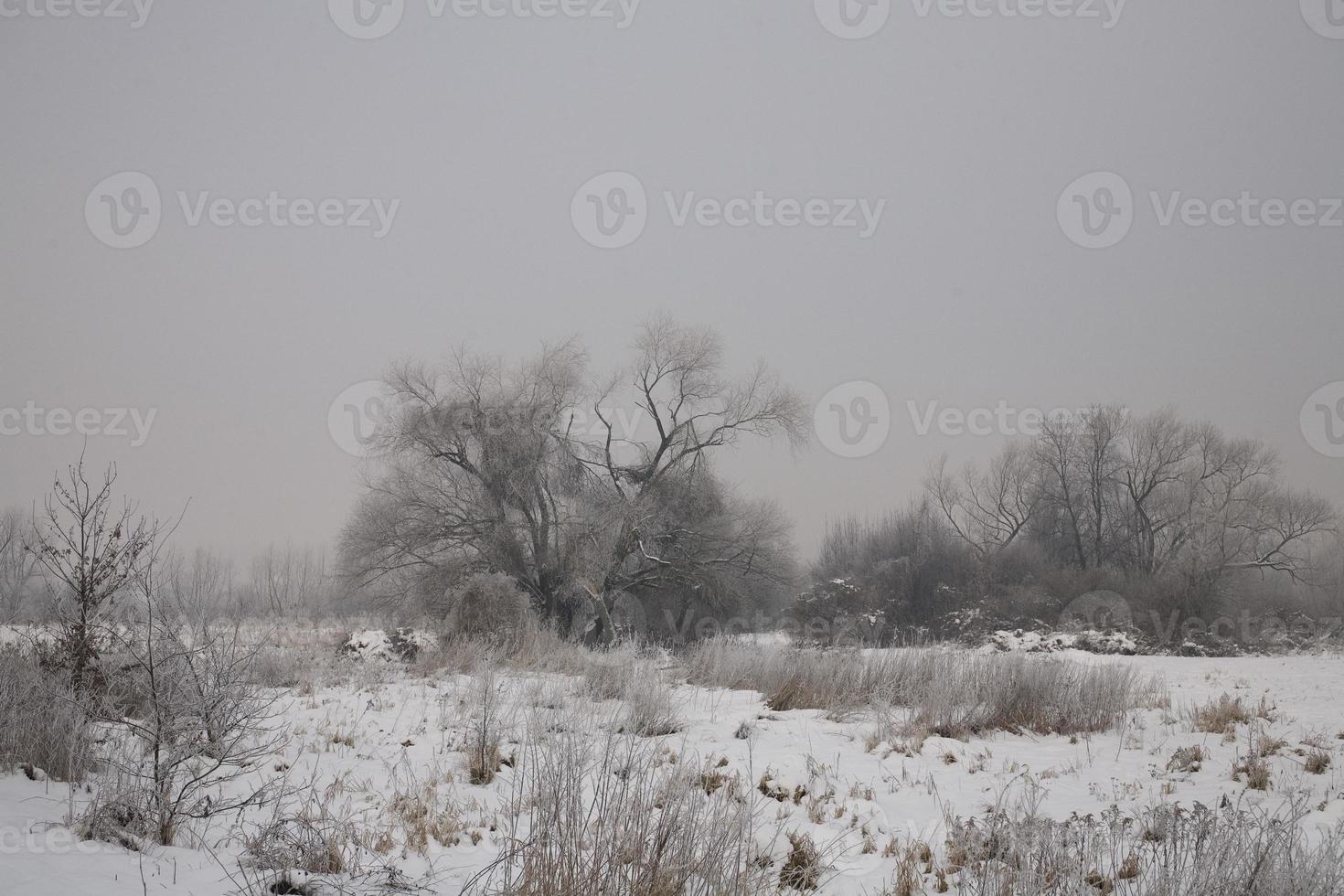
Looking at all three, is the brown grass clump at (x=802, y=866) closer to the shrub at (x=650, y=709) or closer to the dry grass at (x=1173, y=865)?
the dry grass at (x=1173, y=865)

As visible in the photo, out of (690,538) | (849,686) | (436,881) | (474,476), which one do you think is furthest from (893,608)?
(436,881)

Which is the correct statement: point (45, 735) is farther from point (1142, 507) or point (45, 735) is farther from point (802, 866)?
point (1142, 507)

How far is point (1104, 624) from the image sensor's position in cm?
2853

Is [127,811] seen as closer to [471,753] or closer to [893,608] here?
[471,753]

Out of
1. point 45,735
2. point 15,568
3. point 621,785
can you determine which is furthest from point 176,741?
point 15,568

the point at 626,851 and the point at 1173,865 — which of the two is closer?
the point at 626,851

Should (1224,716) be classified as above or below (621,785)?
below

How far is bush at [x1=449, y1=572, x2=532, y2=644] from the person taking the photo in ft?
69.9

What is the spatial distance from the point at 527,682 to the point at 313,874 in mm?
7472

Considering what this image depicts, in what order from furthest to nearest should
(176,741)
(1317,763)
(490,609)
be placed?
1. (490,609)
2. (1317,763)
3. (176,741)

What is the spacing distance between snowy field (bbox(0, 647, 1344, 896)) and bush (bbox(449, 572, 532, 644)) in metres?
8.65

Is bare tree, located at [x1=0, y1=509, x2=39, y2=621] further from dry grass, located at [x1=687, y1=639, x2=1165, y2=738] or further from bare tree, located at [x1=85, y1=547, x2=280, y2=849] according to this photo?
dry grass, located at [x1=687, y1=639, x2=1165, y2=738]

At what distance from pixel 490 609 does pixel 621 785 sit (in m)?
17.4

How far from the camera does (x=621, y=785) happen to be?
527 centimetres
